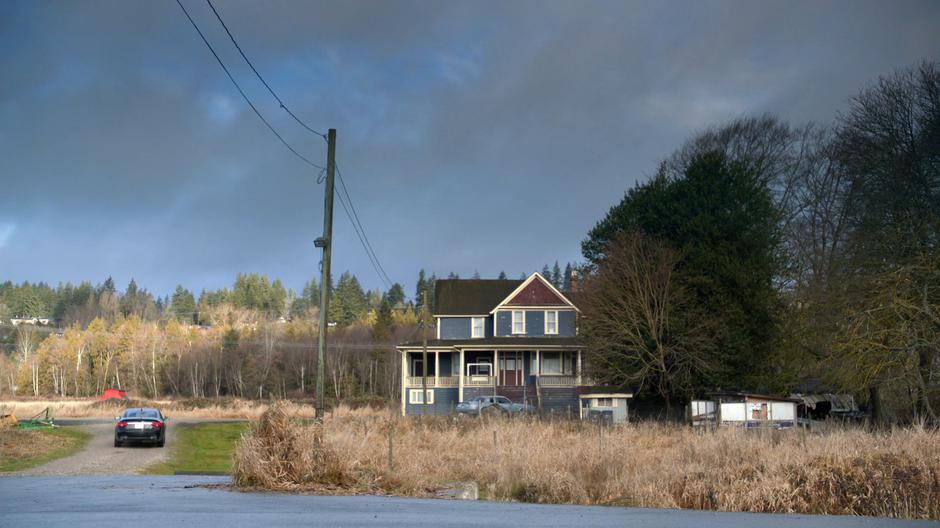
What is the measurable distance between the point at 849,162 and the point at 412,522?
37129 millimetres

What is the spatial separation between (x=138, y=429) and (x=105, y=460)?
6659 mm

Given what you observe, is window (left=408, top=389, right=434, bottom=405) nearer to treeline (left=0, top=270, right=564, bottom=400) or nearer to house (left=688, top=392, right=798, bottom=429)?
house (left=688, top=392, right=798, bottom=429)

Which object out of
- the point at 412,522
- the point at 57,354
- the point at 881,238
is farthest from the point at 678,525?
the point at 57,354

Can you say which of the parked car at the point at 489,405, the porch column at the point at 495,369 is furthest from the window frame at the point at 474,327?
the parked car at the point at 489,405

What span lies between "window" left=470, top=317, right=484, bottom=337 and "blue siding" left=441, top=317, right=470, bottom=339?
0.92 feet

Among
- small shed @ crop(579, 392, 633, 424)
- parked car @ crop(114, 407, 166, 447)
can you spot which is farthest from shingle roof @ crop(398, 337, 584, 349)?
parked car @ crop(114, 407, 166, 447)

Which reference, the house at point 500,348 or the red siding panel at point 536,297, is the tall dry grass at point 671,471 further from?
the red siding panel at point 536,297

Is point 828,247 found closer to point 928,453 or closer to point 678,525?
point 928,453

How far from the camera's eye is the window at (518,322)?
201 ft

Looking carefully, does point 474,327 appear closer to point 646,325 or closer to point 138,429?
point 646,325

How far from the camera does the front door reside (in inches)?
2387

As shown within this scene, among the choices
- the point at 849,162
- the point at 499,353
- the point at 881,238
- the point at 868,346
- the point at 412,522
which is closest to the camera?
the point at 412,522

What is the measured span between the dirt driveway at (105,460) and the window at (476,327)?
25.7 m

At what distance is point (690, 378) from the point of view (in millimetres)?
44562
